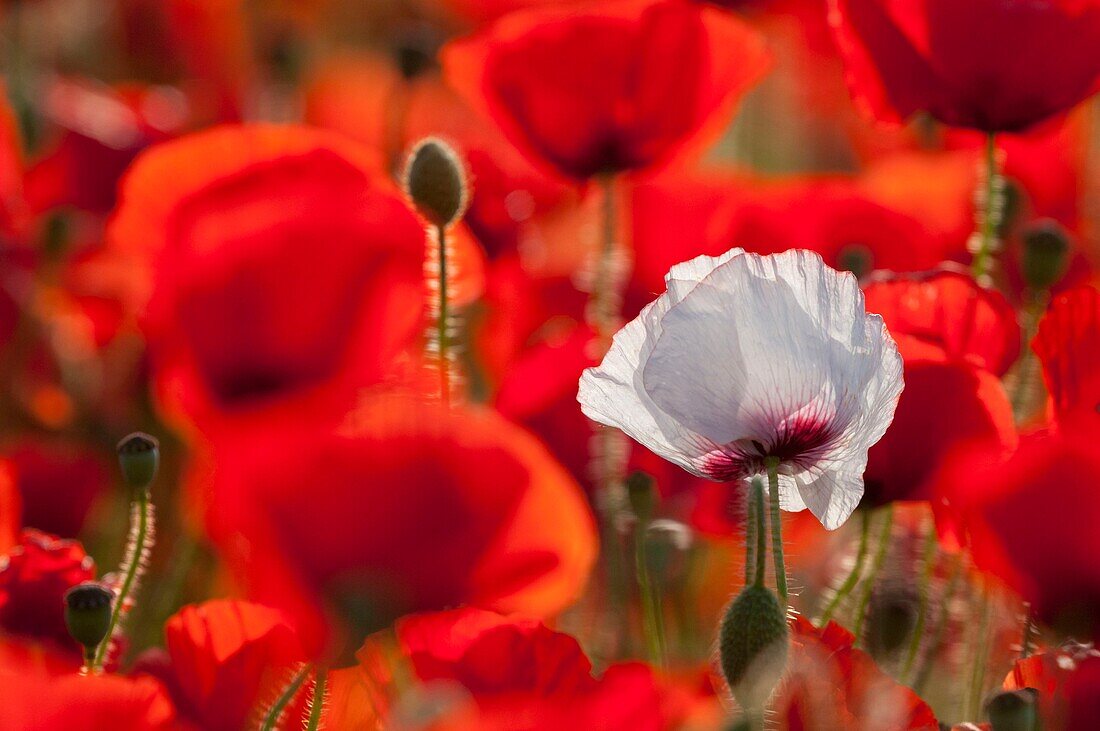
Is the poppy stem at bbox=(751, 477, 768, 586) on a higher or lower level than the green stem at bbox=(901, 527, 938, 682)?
higher

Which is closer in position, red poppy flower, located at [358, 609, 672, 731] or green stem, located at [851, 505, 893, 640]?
red poppy flower, located at [358, 609, 672, 731]

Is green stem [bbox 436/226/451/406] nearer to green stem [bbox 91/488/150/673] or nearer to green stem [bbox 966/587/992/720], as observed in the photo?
green stem [bbox 91/488/150/673]

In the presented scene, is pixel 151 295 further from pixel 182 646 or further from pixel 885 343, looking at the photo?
pixel 885 343

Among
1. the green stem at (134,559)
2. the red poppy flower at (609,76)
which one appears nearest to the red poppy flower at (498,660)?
the green stem at (134,559)

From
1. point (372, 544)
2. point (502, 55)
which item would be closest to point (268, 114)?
point (502, 55)

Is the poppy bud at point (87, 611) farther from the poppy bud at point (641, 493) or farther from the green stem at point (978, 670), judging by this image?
the green stem at point (978, 670)

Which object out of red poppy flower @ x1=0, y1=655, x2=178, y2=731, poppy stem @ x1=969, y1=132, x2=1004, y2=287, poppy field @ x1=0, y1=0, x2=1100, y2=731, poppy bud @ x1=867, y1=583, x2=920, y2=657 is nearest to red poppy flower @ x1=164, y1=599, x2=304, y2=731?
Result: poppy field @ x1=0, y1=0, x2=1100, y2=731
